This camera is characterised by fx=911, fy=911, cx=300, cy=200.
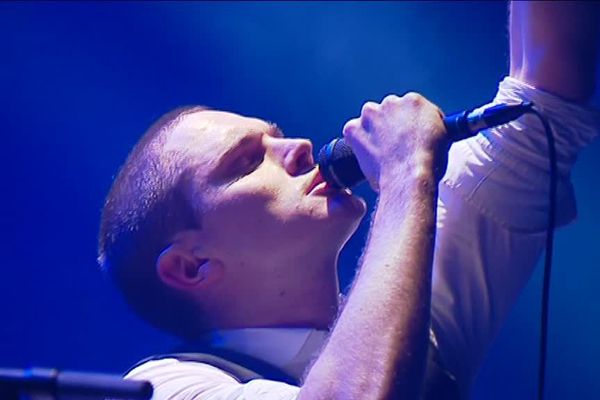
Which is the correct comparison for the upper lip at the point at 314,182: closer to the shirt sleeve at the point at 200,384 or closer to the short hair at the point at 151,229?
the short hair at the point at 151,229

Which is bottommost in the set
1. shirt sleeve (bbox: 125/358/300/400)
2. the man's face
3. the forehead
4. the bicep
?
shirt sleeve (bbox: 125/358/300/400)

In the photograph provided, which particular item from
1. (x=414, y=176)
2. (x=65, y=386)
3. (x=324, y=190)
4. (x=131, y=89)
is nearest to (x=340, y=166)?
(x=324, y=190)

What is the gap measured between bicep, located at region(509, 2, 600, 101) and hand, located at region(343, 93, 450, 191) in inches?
5.6

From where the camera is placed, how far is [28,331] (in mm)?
2332

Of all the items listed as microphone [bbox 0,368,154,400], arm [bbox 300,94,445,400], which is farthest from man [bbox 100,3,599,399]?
microphone [bbox 0,368,154,400]

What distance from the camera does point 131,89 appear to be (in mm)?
2498

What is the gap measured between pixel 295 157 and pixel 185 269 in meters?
0.26

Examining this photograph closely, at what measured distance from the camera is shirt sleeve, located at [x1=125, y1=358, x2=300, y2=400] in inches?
44.9

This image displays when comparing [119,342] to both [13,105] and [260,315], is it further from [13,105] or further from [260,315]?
[260,315]

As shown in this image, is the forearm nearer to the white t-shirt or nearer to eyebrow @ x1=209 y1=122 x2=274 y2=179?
the white t-shirt

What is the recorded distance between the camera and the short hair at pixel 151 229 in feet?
4.90

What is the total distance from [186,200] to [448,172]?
16.7 inches

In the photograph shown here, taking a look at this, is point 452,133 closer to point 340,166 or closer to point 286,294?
point 340,166

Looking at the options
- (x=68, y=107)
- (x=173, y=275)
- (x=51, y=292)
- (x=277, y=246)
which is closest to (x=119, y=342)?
(x=51, y=292)
